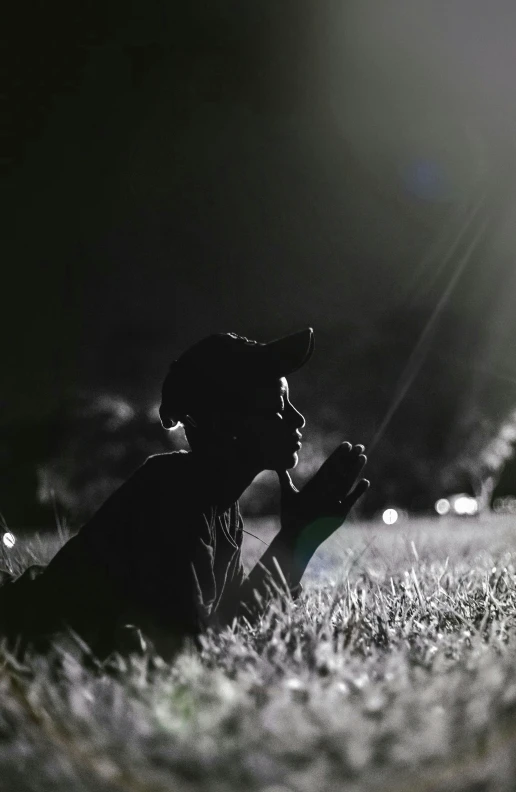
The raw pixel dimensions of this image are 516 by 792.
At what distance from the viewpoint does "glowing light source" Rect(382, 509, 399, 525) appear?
332 cm

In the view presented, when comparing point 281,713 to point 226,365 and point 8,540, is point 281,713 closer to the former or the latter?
point 226,365

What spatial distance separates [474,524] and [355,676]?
8.14 feet

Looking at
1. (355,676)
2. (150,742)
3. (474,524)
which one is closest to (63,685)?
(150,742)

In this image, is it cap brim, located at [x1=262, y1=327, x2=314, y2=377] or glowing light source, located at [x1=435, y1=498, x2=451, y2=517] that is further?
glowing light source, located at [x1=435, y1=498, x2=451, y2=517]

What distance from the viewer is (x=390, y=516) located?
3338mm

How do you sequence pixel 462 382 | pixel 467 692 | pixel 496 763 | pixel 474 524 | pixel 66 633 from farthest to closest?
pixel 474 524 < pixel 462 382 < pixel 66 633 < pixel 467 692 < pixel 496 763

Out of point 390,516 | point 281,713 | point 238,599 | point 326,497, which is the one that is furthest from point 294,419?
point 390,516

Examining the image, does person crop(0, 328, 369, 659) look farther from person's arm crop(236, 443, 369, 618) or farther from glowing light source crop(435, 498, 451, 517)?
glowing light source crop(435, 498, 451, 517)

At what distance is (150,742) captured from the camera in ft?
3.25

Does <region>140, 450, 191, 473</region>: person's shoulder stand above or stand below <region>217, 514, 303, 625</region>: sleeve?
above

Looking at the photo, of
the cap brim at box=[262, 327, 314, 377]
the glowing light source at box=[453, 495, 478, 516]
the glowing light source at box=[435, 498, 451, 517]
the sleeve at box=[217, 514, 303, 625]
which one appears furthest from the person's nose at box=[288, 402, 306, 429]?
the glowing light source at box=[435, 498, 451, 517]

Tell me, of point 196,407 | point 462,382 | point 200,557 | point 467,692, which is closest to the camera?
point 467,692

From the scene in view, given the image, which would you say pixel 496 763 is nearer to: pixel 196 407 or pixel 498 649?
pixel 498 649

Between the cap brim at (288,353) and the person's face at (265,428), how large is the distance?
4 centimetres
